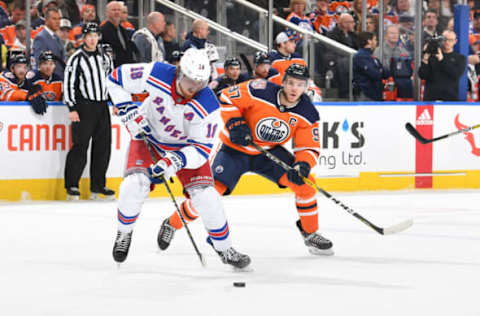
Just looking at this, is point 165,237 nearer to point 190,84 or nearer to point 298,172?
point 298,172

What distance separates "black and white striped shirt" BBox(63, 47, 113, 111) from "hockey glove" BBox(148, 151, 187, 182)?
3.66 m

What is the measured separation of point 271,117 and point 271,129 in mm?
74

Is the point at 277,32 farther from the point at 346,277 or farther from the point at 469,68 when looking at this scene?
the point at 346,277

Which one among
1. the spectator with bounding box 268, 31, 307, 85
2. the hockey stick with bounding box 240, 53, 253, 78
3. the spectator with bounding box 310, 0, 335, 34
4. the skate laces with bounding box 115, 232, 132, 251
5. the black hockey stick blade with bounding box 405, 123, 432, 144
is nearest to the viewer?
the skate laces with bounding box 115, 232, 132, 251

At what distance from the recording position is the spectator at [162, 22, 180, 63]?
899cm

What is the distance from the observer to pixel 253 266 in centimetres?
506

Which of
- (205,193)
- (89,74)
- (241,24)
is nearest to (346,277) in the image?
(205,193)

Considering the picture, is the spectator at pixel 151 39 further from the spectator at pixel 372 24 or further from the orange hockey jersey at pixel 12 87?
the spectator at pixel 372 24

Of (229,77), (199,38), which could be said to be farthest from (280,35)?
(199,38)

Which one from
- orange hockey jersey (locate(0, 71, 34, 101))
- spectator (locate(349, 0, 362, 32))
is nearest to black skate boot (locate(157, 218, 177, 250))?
orange hockey jersey (locate(0, 71, 34, 101))

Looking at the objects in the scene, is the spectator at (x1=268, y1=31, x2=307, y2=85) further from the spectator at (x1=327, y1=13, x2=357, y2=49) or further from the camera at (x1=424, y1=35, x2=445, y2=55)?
the camera at (x1=424, y1=35, x2=445, y2=55)

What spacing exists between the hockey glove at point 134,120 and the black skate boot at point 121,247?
555mm

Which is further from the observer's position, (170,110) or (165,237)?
(165,237)

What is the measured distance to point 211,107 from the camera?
15.3 ft
